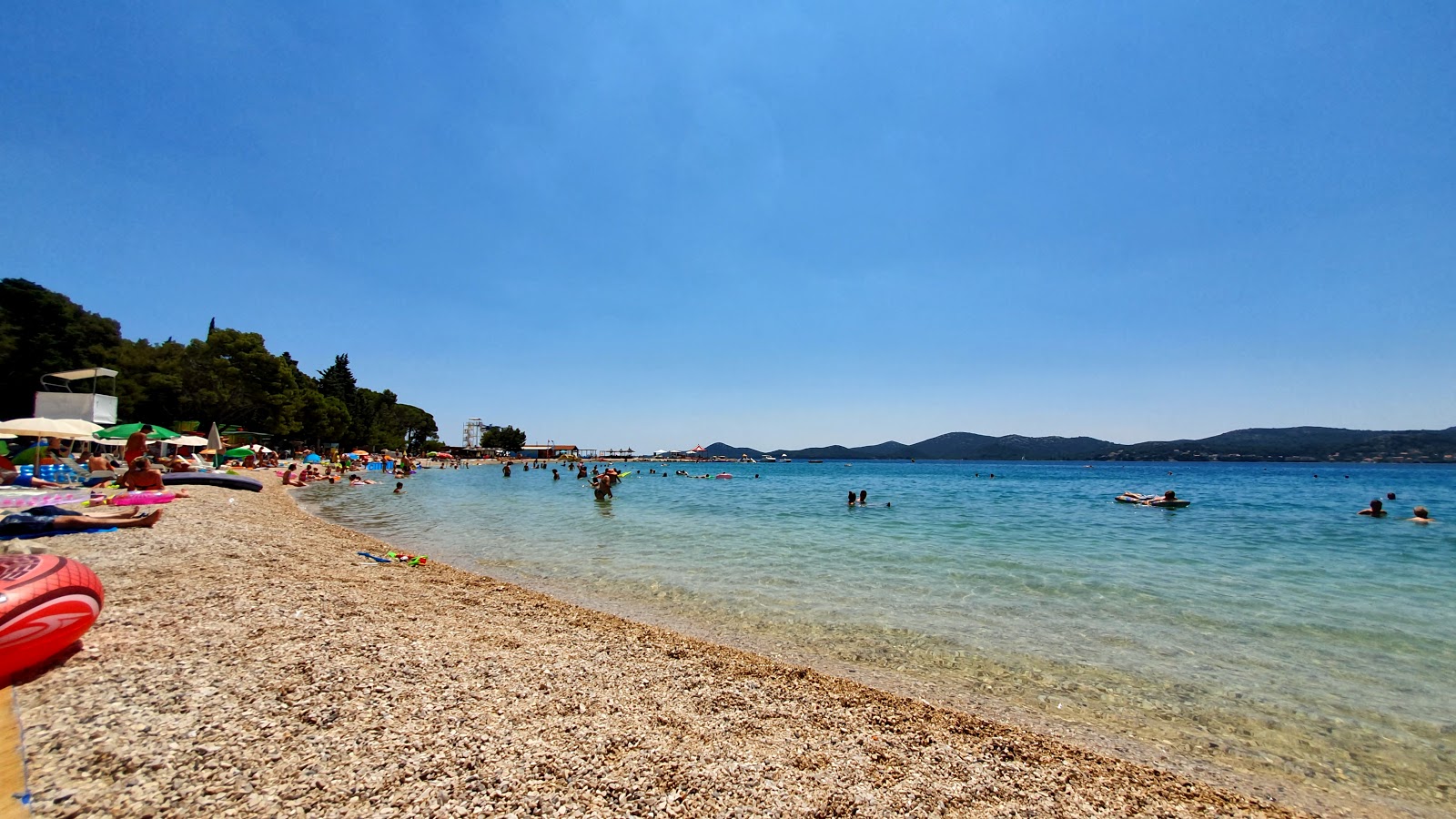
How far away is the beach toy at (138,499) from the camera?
13039 mm

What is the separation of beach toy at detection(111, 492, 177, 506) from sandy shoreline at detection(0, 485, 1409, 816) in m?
10.3

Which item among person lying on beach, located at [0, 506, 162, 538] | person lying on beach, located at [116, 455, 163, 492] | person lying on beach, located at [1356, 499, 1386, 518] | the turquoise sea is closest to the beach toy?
person lying on beach, located at [116, 455, 163, 492]

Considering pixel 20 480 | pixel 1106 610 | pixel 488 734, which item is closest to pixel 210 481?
pixel 20 480

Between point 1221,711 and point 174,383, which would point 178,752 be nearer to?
point 1221,711

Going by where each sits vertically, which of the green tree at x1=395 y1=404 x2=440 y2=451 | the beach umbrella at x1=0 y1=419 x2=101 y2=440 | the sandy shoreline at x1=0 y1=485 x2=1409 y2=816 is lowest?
the sandy shoreline at x1=0 y1=485 x2=1409 y2=816

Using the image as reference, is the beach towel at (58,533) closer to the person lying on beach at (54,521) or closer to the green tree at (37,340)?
the person lying on beach at (54,521)

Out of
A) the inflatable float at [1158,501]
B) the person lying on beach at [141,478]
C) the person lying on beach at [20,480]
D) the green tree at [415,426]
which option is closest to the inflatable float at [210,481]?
the person lying on beach at [20,480]

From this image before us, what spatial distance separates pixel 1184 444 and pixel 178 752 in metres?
203

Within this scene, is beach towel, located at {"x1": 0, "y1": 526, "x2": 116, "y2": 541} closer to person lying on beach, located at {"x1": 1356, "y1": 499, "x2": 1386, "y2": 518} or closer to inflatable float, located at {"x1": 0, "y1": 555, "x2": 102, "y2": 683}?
inflatable float, located at {"x1": 0, "y1": 555, "x2": 102, "y2": 683}

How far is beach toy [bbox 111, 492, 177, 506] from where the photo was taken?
42.8 ft

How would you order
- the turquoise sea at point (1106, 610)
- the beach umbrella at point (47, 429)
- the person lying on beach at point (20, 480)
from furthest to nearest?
the person lying on beach at point (20, 480), the beach umbrella at point (47, 429), the turquoise sea at point (1106, 610)

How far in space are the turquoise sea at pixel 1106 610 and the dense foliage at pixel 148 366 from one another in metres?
39.1

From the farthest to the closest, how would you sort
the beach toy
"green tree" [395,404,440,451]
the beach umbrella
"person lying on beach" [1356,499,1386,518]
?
"green tree" [395,404,440,451]
"person lying on beach" [1356,499,1386,518]
the beach umbrella
the beach toy

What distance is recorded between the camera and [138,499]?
13266 millimetres
